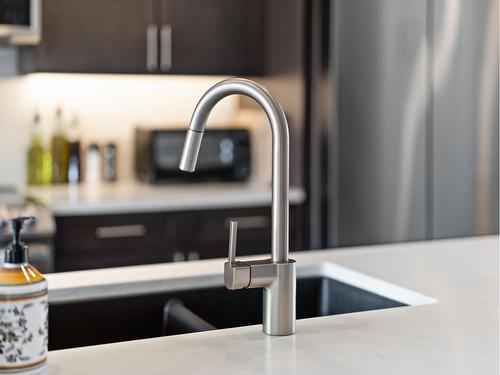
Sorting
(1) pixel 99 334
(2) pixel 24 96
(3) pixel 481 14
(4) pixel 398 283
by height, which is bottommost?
(1) pixel 99 334

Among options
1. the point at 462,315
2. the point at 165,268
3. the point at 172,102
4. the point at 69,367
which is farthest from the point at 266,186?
the point at 69,367

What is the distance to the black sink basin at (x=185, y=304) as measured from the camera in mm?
1560

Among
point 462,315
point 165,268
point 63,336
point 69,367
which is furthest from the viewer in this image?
point 165,268

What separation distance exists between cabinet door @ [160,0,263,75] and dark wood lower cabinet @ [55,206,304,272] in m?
0.69

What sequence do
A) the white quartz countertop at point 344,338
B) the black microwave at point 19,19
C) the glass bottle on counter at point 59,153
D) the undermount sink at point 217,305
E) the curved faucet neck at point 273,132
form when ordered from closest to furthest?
the white quartz countertop at point 344,338 < the curved faucet neck at point 273,132 < the undermount sink at point 217,305 < the black microwave at point 19,19 < the glass bottle on counter at point 59,153

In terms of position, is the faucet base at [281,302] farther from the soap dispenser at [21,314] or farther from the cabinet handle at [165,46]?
the cabinet handle at [165,46]

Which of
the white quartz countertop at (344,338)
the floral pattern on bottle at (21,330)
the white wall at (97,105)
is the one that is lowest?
the white quartz countertop at (344,338)

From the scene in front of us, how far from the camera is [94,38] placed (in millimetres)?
3301

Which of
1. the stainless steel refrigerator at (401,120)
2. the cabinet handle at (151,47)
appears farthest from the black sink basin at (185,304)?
the cabinet handle at (151,47)

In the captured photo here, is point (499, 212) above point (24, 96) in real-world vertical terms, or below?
below

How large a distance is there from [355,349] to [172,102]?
276 centimetres

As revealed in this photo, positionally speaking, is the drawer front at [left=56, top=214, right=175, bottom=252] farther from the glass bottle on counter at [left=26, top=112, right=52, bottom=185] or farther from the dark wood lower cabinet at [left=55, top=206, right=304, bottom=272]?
the glass bottle on counter at [left=26, top=112, right=52, bottom=185]

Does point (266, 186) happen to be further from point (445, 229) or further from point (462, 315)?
point (462, 315)

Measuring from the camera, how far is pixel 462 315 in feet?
4.33
